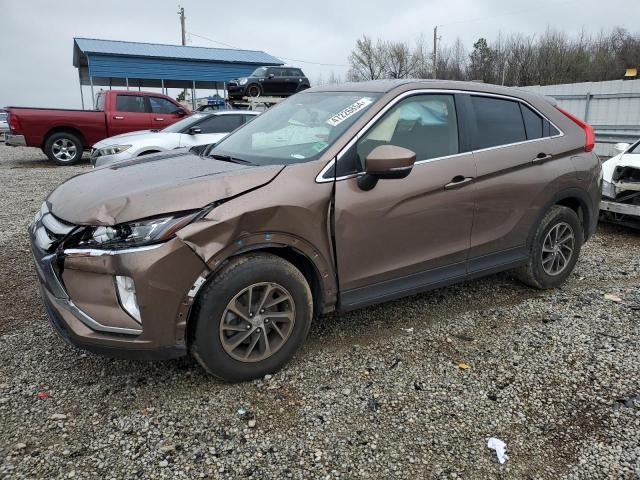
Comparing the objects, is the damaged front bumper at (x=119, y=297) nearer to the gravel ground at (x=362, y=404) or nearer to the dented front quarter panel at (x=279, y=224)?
the dented front quarter panel at (x=279, y=224)

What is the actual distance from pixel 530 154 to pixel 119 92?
12.2 m

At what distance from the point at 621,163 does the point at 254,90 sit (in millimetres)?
16892

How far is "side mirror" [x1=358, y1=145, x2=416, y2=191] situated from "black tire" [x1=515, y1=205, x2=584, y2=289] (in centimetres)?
181

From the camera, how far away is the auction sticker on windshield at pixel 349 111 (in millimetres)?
3357

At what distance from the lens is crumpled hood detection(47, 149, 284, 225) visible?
2609 mm

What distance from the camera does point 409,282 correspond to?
11.4 ft

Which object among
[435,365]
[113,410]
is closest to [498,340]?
[435,365]

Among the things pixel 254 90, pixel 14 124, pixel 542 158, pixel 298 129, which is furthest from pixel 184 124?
pixel 254 90

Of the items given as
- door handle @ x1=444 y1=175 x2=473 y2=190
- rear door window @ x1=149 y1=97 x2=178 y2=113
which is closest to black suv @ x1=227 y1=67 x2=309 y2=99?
rear door window @ x1=149 y1=97 x2=178 y2=113

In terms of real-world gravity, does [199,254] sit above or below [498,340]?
above

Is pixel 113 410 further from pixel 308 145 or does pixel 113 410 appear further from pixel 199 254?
pixel 308 145

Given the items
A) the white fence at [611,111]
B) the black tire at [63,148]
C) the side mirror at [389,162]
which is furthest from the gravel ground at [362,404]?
the black tire at [63,148]

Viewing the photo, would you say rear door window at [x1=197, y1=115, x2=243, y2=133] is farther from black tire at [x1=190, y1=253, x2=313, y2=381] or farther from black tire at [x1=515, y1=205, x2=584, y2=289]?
black tire at [x1=190, y1=253, x2=313, y2=381]

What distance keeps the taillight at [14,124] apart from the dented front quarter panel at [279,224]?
39.5 feet
